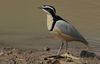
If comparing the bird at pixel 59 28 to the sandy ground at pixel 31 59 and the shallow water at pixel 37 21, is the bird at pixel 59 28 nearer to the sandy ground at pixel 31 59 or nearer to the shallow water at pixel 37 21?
the sandy ground at pixel 31 59

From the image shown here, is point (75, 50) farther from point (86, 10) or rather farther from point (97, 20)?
point (86, 10)

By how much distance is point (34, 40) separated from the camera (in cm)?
1235

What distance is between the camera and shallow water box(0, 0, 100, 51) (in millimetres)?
12195

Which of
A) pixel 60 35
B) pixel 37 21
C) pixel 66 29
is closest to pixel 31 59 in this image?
pixel 60 35

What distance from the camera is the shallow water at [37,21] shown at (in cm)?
1220

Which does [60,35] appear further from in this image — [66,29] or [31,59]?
[31,59]

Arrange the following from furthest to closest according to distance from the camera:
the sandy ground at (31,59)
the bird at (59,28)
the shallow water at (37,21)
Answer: the shallow water at (37,21) < the bird at (59,28) < the sandy ground at (31,59)

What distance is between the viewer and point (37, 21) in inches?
572

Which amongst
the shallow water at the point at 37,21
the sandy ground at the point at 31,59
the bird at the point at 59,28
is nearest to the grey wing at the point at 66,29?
the bird at the point at 59,28

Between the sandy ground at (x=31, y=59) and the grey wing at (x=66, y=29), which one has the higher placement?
the grey wing at (x=66, y=29)

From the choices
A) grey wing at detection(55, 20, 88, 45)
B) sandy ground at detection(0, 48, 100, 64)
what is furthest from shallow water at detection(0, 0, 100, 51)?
grey wing at detection(55, 20, 88, 45)

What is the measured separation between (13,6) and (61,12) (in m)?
A: 2.15

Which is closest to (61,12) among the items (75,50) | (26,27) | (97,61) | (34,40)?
(26,27)

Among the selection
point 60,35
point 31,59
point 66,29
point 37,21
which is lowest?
point 31,59
